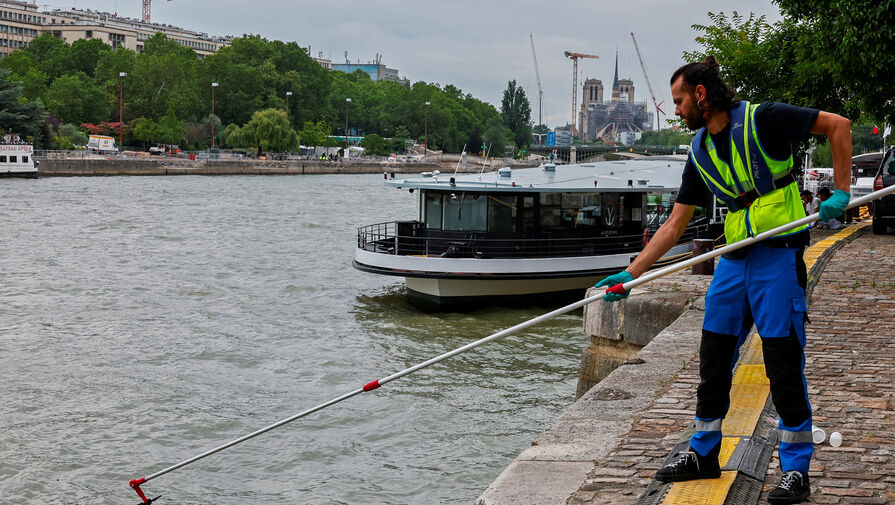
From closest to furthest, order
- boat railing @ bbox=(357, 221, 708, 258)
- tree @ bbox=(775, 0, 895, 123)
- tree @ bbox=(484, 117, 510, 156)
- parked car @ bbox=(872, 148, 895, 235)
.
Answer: tree @ bbox=(775, 0, 895, 123), parked car @ bbox=(872, 148, 895, 235), boat railing @ bbox=(357, 221, 708, 258), tree @ bbox=(484, 117, 510, 156)

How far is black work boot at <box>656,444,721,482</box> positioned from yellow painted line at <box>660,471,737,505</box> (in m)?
0.02

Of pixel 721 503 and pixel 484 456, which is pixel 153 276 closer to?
pixel 484 456

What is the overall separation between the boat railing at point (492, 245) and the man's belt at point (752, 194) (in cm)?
1538

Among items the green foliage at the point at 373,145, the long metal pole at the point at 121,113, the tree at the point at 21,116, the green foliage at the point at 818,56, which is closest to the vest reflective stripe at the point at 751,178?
the green foliage at the point at 818,56

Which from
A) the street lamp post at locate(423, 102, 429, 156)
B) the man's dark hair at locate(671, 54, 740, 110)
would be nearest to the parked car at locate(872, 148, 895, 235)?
the man's dark hair at locate(671, 54, 740, 110)

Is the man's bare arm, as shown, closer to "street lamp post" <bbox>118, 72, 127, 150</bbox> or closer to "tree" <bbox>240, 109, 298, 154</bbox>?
"street lamp post" <bbox>118, 72, 127, 150</bbox>

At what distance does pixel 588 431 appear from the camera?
6.21 metres

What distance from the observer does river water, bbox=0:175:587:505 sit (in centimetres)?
1031

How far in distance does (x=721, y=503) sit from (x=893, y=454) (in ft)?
4.51

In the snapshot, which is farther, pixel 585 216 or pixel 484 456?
pixel 585 216

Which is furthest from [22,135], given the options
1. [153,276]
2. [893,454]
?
[893,454]

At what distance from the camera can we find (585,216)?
22.0 m

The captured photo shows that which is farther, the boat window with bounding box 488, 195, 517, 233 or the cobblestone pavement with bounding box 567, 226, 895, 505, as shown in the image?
the boat window with bounding box 488, 195, 517, 233

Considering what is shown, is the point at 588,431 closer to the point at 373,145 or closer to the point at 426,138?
the point at 373,145
